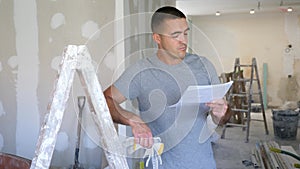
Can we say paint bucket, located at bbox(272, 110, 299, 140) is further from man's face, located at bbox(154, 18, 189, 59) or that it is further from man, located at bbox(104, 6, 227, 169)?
man's face, located at bbox(154, 18, 189, 59)

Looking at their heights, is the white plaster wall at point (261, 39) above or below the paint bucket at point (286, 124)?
above

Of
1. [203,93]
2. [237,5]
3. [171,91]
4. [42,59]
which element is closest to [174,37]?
[171,91]

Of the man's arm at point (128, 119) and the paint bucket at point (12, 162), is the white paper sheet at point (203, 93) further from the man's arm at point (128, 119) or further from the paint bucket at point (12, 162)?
the paint bucket at point (12, 162)

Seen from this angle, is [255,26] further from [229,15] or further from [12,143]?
[12,143]

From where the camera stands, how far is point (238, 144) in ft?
17.3

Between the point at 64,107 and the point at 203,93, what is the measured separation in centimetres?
45

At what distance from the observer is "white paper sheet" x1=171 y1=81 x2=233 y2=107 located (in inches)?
44.3

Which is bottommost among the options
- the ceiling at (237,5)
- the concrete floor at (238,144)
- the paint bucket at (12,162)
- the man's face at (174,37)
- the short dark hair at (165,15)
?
the concrete floor at (238,144)

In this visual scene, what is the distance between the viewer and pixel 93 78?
105cm

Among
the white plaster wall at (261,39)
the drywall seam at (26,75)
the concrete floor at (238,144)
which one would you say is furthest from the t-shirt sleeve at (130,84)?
the white plaster wall at (261,39)

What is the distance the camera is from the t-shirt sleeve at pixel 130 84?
1387 mm

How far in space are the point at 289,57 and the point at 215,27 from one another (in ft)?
6.56

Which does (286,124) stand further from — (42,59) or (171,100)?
(171,100)

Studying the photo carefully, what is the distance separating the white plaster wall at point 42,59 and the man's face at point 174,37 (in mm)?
1387
